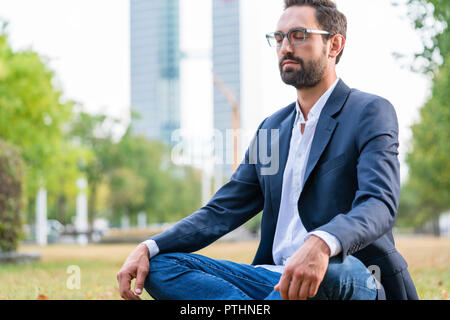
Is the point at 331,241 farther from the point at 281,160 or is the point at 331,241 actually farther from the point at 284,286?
the point at 281,160

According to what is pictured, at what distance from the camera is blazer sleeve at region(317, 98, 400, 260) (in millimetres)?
1819

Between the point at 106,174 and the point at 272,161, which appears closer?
the point at 272,161

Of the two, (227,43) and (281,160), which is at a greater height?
(227,43)

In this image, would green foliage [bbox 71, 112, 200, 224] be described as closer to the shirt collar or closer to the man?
the man

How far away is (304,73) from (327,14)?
0.27m

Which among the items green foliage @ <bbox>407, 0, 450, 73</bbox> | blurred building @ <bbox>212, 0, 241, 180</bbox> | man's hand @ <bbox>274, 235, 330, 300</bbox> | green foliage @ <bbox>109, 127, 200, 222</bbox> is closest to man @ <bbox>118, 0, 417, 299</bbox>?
man's hand @ <bbox>274, 235, 330, 300</bbox>

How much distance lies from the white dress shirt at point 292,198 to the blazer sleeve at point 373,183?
0.28 metres

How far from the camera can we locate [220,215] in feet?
8.50

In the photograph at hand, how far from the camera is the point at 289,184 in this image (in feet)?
7.98

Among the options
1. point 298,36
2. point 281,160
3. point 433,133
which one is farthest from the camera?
point 433,133

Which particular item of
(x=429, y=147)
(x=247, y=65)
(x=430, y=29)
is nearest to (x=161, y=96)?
(x=247, y=65)

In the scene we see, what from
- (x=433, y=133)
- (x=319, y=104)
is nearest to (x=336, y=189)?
(x=319, y=104)
